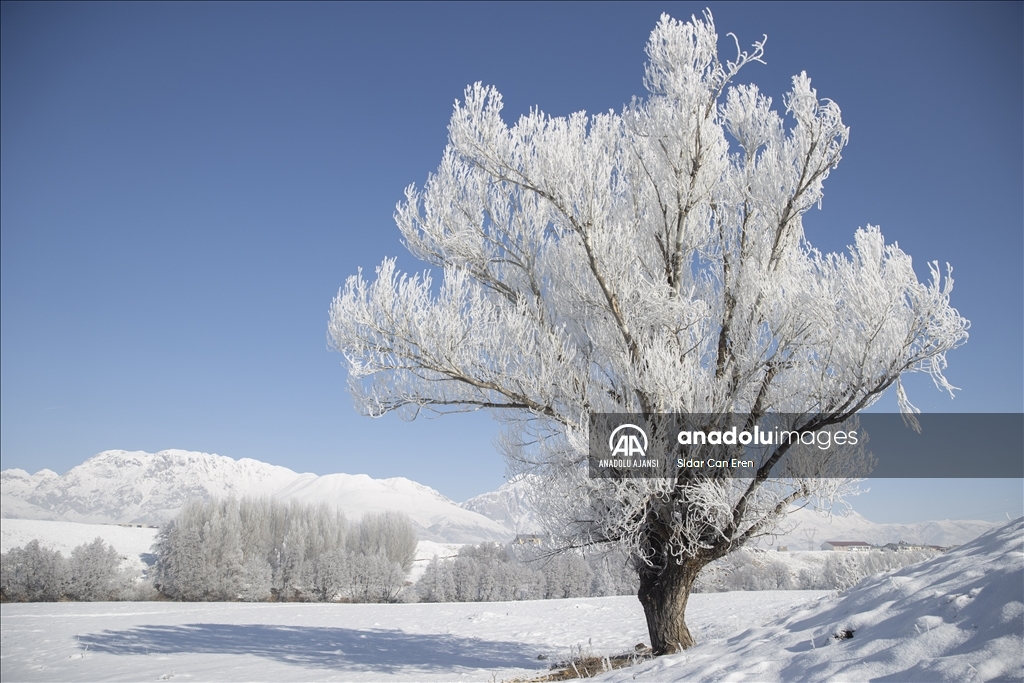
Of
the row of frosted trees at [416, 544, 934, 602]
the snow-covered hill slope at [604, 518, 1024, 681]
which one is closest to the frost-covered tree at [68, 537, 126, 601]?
the row of frosted trees at [416, 544, 934, 602]

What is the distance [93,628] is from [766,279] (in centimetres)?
1693

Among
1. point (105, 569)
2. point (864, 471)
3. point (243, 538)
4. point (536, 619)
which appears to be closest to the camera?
point (864, 471)

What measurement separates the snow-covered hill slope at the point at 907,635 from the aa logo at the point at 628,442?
206cm

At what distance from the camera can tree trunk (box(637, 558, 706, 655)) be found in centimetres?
677

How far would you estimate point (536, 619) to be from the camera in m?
15.0

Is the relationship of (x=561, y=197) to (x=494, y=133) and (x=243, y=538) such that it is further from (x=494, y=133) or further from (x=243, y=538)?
(x=243, y=538)

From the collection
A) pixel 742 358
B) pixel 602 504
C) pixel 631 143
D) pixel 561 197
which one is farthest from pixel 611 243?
pixel 602 504

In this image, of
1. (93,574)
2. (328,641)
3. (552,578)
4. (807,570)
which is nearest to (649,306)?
(328,641)

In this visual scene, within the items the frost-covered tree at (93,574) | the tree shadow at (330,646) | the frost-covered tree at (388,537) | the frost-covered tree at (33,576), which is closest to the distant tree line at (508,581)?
the frost-covered tree at (388,537)

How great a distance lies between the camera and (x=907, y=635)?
3.43m

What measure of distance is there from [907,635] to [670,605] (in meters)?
3.76

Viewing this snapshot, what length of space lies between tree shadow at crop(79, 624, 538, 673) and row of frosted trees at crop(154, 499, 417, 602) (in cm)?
2123

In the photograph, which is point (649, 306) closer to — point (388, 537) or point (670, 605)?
point (670, 605)

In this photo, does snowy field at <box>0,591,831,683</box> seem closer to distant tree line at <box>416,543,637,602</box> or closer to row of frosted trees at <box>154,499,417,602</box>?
row of frosted trees at <box>154,499,417,602</box>
